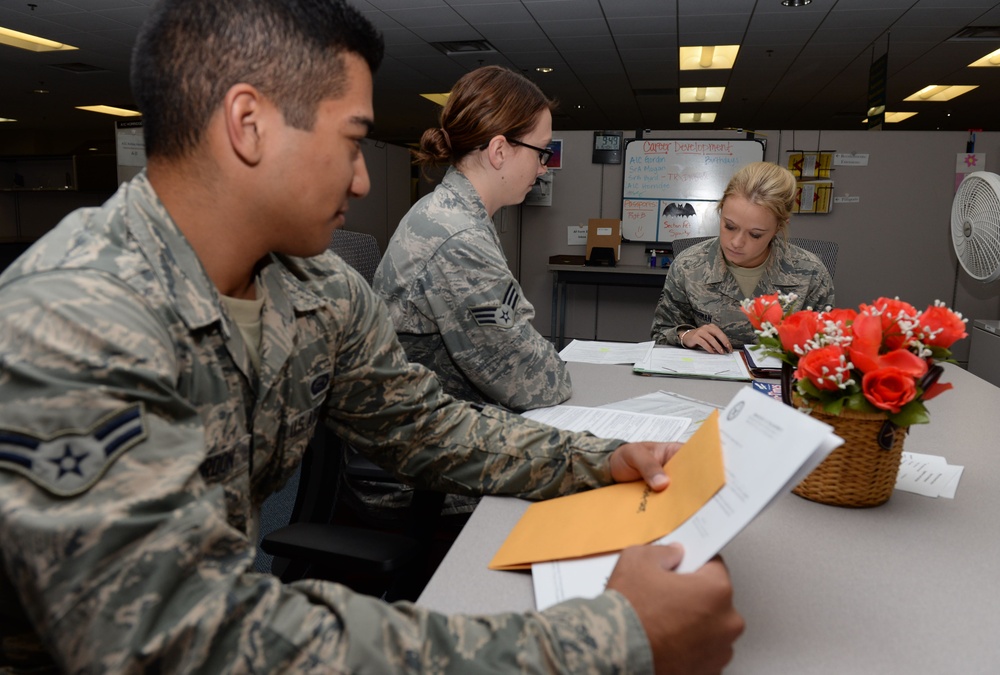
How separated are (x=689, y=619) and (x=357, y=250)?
4.37 feet

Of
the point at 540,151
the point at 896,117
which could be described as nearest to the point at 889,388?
the point at 540,151

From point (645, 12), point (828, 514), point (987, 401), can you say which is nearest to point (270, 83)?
point (828, 514)

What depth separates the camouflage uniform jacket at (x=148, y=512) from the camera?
0.44 m

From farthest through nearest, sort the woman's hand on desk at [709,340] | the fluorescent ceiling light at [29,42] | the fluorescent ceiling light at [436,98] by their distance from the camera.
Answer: the fluorescent ceiling light at [436,98], the fluorescent ceiling light at [29,42], the woman's hand on desk at [709,340]

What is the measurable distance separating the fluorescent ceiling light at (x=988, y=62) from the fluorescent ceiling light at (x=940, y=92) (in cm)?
90

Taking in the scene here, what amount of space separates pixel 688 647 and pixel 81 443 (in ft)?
1.49

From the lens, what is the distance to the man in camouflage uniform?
17.5 inches

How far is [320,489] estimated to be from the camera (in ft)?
3.82

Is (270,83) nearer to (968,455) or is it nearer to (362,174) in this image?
(362,174)

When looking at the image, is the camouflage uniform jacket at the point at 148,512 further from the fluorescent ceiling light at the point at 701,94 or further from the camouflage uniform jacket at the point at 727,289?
the fluorescent ceiling light at the point at 701,94

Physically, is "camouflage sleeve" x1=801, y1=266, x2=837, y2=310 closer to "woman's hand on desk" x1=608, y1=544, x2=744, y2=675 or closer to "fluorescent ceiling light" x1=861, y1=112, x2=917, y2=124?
"woman's hand on desk" x1=608, y1=544, x2=744, y2=675

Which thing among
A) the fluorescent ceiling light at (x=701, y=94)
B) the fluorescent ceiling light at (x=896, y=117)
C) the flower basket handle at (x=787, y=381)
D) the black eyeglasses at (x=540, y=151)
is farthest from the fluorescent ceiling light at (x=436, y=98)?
the flower basket handle at (x=787, y=381)

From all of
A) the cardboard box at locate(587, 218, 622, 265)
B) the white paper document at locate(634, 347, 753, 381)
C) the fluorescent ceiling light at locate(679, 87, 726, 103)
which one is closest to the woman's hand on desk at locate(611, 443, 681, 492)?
the white paper document at locate(634, 347, 753, 381)

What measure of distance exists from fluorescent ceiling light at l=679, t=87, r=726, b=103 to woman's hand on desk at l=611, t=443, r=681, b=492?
8102 mm
